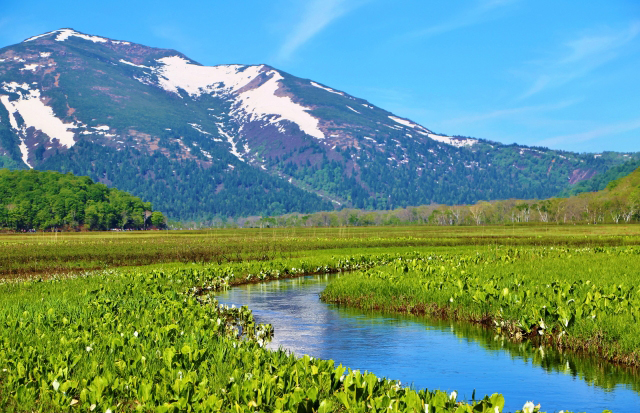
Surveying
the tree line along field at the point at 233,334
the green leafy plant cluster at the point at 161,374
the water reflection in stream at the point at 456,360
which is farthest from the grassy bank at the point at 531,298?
the green leafy plant cluster at the point at 161,374

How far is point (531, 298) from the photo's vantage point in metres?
26.7

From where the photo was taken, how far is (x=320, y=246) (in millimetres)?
89000

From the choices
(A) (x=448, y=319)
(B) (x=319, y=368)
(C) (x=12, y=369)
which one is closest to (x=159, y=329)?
(C) (x=12, y=369)

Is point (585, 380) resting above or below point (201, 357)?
below

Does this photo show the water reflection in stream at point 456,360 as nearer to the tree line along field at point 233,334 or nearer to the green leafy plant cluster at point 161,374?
the tree line along field at point 233,334

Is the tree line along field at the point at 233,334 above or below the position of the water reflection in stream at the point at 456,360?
above

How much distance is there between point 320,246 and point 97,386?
7542 centimetres

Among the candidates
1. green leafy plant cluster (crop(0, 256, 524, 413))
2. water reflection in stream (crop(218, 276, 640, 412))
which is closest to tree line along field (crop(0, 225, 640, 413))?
green leafy plant cluster (crop(0, 256, 524, 413))

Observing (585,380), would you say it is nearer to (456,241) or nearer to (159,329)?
(159,329)

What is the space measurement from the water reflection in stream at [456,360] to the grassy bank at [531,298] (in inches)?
38.4

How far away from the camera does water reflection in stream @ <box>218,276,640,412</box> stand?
18.4 meters

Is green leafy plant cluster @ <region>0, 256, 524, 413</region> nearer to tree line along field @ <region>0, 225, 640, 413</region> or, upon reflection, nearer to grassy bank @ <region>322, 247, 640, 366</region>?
tree line along field @ <region>0, 225, 640, 413</region>

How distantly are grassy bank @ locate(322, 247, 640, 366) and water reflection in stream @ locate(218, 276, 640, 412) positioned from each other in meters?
0.98

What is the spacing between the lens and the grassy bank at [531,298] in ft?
73.6
